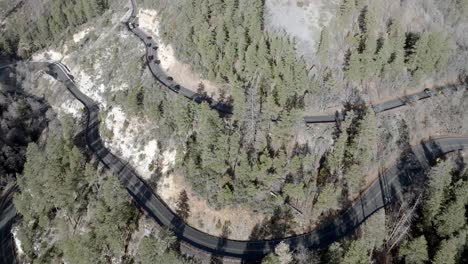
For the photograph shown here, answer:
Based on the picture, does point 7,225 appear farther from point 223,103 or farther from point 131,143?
point 223,103

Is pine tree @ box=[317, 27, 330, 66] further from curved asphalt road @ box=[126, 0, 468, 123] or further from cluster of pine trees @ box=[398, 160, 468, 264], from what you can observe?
cluster of pine trees @ box=[398, 160, 468, 264]

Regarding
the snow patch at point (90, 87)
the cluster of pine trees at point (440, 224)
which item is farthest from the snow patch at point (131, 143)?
the cluster of pine trees at point (440, 224)

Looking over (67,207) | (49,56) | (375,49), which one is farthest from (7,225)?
(375,49)

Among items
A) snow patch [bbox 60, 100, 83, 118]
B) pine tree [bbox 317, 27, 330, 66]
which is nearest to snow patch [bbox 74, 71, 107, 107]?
snow patch [bbox 60, 100, 83, 118]

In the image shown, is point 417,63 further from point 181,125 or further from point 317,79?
point 181,125

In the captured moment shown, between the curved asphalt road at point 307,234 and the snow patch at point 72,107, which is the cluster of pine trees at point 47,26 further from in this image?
the curved asphalt road at point 307,234

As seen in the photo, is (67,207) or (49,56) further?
(49,56)

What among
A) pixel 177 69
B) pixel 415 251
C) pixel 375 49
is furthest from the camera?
pixel 177 69

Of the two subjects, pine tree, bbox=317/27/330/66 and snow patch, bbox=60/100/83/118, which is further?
snow patch, bbox=60/100/83/118
